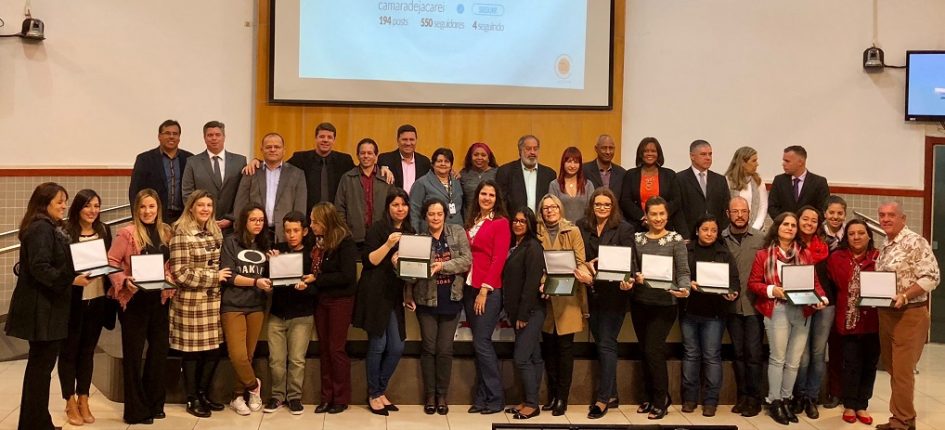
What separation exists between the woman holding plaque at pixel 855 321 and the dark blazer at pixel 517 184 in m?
2.20

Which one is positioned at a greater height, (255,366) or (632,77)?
→ (632,77)

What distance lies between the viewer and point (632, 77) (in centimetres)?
923

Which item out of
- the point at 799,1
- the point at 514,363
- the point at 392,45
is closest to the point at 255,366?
the point at 514,363

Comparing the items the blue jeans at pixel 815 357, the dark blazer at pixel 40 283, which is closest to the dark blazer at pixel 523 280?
the blue jeans at pixel 815 357

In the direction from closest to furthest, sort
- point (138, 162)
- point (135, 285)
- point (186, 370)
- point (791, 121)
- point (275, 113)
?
1. point (135, 285)
2. point (186, 370)
3. point (138, 162)
4. point (275, 113)
5. point (791, 121)

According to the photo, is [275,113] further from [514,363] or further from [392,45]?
[514,363]

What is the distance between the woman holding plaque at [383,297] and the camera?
604 cm

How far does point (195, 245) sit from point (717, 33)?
6.02 metres

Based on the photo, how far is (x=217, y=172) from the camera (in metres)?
6.76

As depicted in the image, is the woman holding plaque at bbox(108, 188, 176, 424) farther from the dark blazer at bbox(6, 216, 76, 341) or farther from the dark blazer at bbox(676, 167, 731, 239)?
the dark blazer at bbox(676, 167, 731, 239)

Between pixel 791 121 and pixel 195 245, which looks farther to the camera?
pixel 791 121

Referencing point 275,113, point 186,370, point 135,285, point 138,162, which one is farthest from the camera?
point 275,113

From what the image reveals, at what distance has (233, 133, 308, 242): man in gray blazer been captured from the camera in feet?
21.4

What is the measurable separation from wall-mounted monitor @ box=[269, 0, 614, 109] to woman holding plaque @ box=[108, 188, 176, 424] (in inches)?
126
